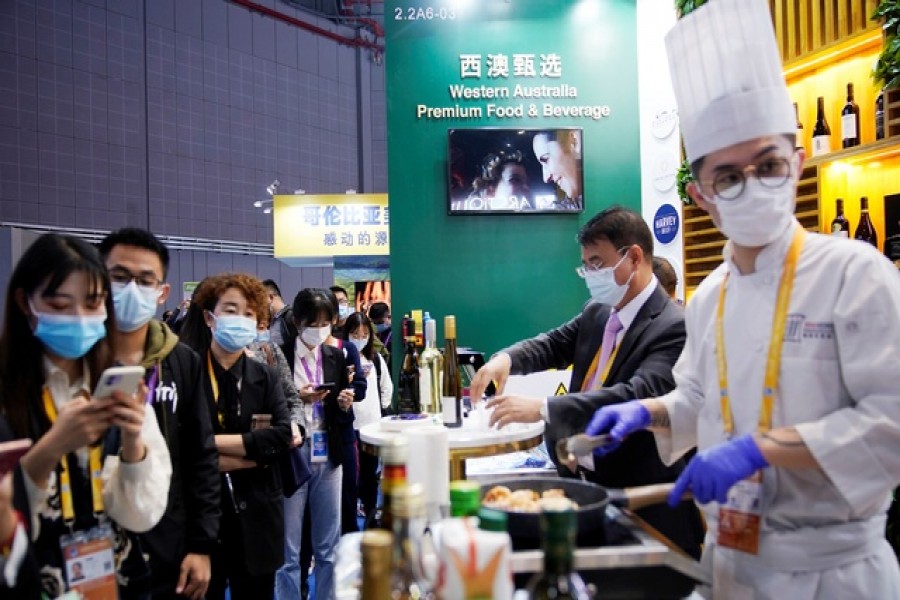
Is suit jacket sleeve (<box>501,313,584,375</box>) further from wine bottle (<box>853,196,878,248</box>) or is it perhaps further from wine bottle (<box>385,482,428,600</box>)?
wine bottle (<box>385,482,428,600</box>)

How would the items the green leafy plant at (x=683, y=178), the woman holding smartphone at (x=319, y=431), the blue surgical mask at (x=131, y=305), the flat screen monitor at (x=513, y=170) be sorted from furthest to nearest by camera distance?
the flat screen monitor at (x=513, y=170) < the green leafy plant at (x=683, y=178) < the woman holding smartphone at (x=319, y=431) < the blue surgical mask at (x=131, y=305)

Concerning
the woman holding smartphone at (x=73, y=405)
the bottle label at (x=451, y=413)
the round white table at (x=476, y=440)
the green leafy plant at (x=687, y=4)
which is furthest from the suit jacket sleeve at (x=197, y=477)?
the green leafy plant at (x=687, y=4)

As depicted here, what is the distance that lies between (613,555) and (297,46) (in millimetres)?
12962

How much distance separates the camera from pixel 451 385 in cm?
280

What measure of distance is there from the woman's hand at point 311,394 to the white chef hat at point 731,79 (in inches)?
99.2

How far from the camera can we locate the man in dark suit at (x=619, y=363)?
2221 millimetres

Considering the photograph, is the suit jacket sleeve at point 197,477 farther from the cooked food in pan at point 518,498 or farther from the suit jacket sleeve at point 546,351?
the suit jacket sleeve at point 546,351

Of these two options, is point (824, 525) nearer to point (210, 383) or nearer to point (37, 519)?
point (37, 519)

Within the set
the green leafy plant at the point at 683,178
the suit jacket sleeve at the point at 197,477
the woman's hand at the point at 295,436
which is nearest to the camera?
the suit jacket sleeve at the point at 197,477

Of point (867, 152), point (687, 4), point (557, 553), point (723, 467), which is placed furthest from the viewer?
point (687, 4)

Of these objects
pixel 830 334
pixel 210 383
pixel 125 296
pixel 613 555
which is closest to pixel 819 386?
pixel 830 334

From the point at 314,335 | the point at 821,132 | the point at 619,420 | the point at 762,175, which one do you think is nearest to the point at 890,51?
the point at 821,132

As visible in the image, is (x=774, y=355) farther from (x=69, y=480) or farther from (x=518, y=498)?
(x=69, y=480)

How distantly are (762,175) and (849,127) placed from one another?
8.67ft
